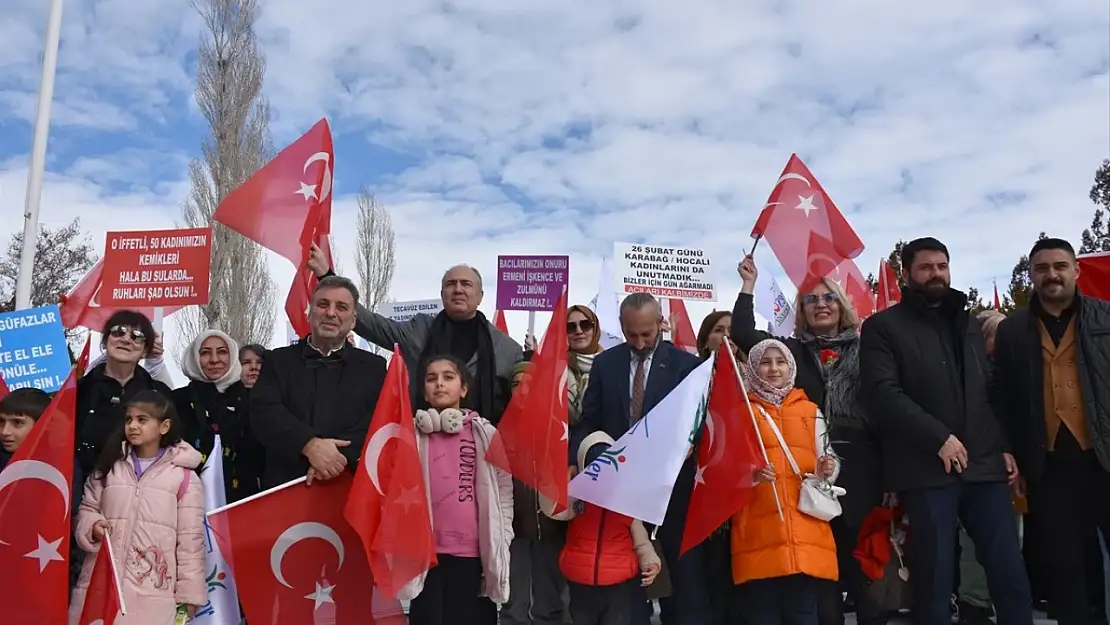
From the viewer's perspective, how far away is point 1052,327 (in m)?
4.32

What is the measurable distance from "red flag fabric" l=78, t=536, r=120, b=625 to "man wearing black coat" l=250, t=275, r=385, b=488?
745 mm

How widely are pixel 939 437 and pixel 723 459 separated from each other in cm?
94

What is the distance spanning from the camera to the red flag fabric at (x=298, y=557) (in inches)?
157

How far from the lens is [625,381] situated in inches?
183

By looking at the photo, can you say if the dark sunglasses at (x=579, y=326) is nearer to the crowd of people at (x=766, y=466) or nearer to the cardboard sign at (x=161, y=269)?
the crowd of people at (x=766, y=466)

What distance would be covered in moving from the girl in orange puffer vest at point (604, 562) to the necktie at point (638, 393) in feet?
1.81

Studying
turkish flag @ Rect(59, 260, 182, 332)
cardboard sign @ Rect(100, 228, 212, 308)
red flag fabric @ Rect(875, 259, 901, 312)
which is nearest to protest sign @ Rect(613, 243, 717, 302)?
red flag fabric @ Rect(875, 259, 901, 312)

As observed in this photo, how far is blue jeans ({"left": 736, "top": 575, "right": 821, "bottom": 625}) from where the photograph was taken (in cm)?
405

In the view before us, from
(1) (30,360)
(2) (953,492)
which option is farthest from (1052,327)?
(1) (30,360)

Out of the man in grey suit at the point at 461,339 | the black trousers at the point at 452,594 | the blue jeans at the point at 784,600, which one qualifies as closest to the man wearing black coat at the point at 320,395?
the man in grey suit at the point at 461,339

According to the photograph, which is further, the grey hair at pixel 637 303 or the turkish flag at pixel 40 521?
the grey hair at pixel 637 303

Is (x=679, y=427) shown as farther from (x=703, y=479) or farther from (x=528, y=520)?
(x=528, y=520)

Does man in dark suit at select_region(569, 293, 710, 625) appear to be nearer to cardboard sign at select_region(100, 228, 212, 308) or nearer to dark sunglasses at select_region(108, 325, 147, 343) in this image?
dark sunglasses at select_region(108, 325, 147, 343)

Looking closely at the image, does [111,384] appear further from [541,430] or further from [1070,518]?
[1070,518]
